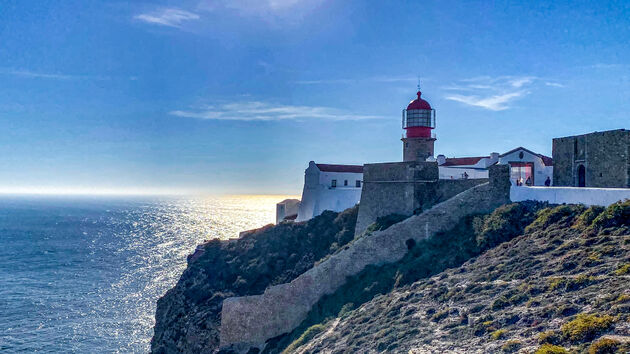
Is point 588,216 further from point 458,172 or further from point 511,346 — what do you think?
point 458,172

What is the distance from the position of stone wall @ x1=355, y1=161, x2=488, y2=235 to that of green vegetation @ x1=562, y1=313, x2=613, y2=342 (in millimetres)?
15495

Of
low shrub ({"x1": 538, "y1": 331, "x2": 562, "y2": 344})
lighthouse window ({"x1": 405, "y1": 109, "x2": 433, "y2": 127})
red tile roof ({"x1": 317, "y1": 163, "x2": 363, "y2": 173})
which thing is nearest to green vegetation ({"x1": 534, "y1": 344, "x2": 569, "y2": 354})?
low shrub ({"x1": 538, "y1": 331, "x2": 562, "y2": 344})

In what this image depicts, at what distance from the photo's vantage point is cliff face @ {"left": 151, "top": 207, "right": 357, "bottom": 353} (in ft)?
99.1

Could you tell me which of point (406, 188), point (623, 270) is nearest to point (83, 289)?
point (406, 188)

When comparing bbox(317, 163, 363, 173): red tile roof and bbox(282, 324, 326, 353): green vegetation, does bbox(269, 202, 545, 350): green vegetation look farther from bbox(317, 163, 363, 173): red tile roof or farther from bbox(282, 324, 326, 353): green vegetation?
bbox(317, 163, 363, 173): red tile roof

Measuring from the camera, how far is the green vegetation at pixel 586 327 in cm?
1069

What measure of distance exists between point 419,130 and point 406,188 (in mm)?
8667

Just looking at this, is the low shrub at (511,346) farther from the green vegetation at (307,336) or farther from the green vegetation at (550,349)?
the green vegetation at (307,336)

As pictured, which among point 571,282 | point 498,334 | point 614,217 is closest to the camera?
point 498,334

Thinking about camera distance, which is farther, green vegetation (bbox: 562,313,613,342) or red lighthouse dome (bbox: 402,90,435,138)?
red lighthouse dome (bbox: 402,90,435,138)

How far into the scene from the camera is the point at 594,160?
2264 cm

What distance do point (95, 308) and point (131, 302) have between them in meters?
3.66

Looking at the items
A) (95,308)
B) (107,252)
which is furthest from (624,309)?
(107,252)

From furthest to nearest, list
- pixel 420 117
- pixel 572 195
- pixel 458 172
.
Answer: pixel 458 172
pixel 420 117
pixel 572 195
